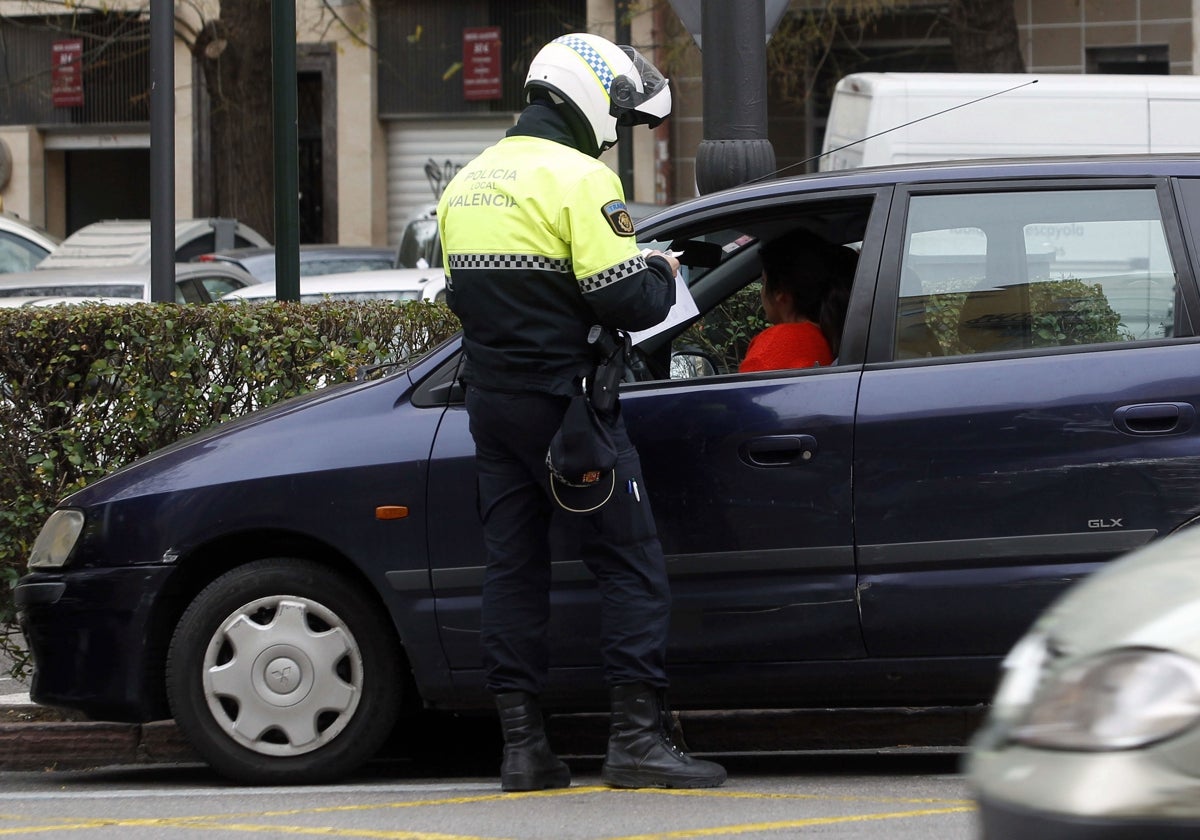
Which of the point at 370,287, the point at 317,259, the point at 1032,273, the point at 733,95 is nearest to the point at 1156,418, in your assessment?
the point at 1032,273

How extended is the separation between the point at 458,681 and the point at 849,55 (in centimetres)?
1956

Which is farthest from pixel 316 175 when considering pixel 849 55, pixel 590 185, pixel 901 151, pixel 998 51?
pixel 590 185

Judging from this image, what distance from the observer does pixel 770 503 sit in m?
4.88

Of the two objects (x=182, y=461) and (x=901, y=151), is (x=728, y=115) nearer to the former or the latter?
(x=182, y=461)

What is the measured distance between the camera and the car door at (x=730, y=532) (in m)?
4.86

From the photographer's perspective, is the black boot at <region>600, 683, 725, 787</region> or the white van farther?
the white van

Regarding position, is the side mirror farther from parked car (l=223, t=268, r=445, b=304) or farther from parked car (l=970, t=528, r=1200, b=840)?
parked car (l=223, t=268, r=445, b=304)

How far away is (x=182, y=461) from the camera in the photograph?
17.3ft

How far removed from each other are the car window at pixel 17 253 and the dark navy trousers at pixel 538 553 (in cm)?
1134

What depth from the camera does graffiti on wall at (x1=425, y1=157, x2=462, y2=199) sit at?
1021 inches

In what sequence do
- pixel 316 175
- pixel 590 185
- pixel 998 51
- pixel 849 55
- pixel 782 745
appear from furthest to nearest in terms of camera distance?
pixel 316 175 < pixel 849 55 < pixel 998 51 < pixel 782 745 < pixel 590 185

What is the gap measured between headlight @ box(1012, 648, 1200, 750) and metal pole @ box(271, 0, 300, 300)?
544 centimetres

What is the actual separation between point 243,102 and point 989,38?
6.89 meters

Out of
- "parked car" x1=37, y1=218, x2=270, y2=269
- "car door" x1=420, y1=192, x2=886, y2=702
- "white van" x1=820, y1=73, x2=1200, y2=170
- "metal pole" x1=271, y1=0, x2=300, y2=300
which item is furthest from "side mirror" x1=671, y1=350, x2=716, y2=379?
"parked car" x1=37, y1=218, x2=270, y2=269
